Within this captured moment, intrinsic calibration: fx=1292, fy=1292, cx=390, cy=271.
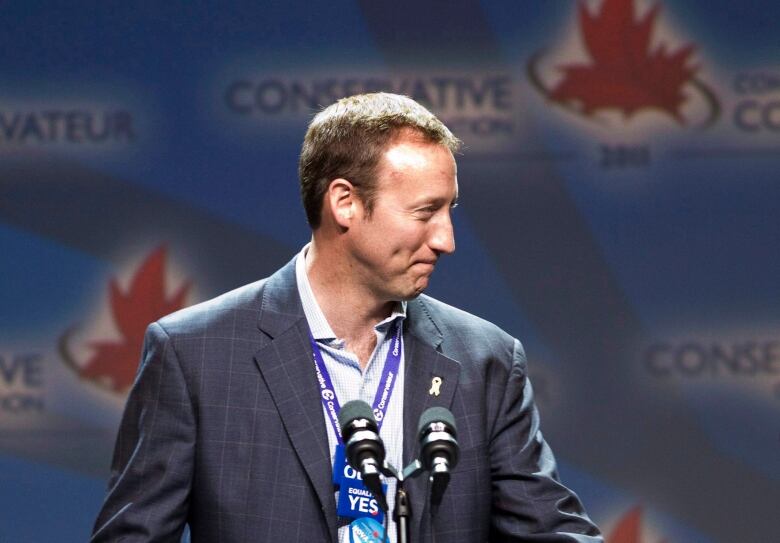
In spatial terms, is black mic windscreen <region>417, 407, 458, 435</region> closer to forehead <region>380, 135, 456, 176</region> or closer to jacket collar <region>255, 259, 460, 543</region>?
jacket collar <region>255, 259, 460, 543</region>

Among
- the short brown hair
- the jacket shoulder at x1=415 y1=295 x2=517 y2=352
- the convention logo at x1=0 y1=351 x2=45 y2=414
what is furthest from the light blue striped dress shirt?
the convention logo at x1=0 y1=351 x2=45 y2=414

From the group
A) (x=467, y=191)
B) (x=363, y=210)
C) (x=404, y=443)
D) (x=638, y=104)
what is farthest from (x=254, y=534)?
(x=638, y=104)

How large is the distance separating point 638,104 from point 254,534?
256 centimetres

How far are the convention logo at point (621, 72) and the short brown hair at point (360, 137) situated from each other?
76.8 inches

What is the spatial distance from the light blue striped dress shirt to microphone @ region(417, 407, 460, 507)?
51 centimetres

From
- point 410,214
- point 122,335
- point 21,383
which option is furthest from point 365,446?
point 21,383

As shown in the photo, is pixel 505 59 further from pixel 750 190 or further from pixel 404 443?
pixel 404 443

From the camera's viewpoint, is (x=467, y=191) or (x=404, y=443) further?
(x=467, y=191)

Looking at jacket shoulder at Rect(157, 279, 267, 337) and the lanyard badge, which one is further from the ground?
jacket shoulder at Rect(157, 279, 267, 337)

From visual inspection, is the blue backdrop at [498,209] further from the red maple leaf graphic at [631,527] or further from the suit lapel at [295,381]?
the suit lapel at [295,381]

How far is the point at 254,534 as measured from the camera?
2.52 meters

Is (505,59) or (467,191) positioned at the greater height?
(505,59)

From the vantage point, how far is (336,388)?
105 inches

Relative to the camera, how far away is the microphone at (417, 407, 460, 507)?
6.75 ft
